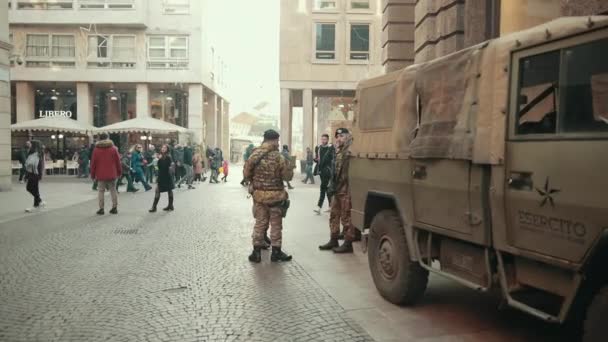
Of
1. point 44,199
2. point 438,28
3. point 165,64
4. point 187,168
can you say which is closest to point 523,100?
point 438,28

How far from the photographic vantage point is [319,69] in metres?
36.0

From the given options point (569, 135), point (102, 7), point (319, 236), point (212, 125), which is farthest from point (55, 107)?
point (569, 135)

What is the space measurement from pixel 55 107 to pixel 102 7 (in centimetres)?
861

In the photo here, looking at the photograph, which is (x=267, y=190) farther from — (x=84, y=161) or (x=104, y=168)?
(x=84, y=161)

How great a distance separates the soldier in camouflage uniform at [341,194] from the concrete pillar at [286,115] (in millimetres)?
27174

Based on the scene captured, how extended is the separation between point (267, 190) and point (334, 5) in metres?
30.4

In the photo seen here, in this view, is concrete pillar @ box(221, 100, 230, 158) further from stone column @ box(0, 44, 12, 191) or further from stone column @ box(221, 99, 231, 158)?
stone column @ box(0, 44, 12, 191)

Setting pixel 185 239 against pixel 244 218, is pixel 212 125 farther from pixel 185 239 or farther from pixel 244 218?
pixel 185 239

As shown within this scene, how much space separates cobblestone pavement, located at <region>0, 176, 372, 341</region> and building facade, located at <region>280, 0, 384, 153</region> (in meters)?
25.8

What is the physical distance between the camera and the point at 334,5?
118ft

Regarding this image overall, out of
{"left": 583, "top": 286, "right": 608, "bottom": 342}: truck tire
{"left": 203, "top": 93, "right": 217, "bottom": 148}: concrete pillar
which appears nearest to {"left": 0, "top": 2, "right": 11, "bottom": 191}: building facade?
{"left": 583, "top": 286, "right": 608, "bottom": 342}: truck tire

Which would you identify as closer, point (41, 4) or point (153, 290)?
point (153, 290)

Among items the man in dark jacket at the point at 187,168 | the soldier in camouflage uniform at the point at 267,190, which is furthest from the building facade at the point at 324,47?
the soldier in camouflage uniform at the point at 267,190

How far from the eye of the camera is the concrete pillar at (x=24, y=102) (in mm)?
38656
